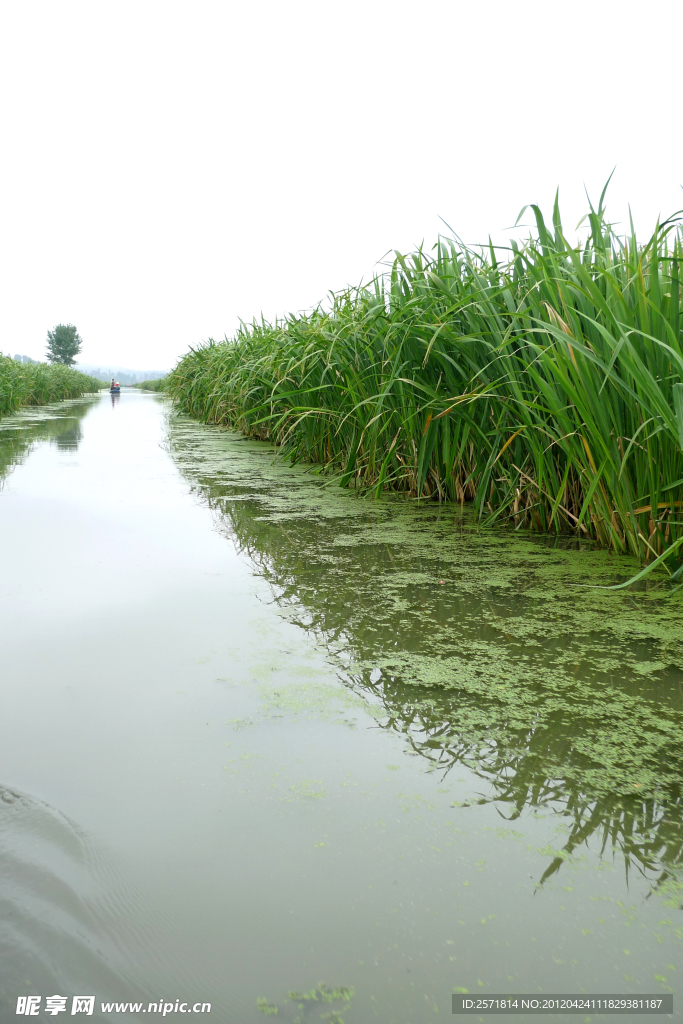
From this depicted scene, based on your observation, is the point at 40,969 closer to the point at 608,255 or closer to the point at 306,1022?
the point at 306,1022

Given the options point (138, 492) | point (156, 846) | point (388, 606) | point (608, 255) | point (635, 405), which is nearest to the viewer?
point (156, 846)

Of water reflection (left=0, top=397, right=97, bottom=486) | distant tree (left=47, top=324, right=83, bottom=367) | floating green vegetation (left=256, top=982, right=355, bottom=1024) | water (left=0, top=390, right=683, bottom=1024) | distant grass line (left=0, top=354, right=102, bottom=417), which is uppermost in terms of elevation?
distant tree (left=47, top=324, right=83, bottom=367)

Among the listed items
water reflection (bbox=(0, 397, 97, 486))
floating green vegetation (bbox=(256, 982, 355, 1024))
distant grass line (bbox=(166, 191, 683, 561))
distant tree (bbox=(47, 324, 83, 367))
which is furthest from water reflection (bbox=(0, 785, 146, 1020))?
distant tree (bbox=(47, 324, 83, 367))

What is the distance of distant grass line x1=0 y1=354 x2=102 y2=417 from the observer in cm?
843

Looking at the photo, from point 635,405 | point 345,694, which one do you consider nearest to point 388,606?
point 345,694

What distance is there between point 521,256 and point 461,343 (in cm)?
33

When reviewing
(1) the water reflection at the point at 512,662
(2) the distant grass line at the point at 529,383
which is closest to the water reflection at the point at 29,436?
(2) the distant grass line at the point at 529,383

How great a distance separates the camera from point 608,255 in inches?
72.8

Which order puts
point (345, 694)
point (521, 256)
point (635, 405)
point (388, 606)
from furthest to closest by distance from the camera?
1. point (521, 256)
2. point (635, 405)
3. point (388, 606)
4. point (345, 694)

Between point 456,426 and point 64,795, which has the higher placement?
point 456,426

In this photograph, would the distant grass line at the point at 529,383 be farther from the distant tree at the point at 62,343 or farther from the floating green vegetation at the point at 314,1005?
the distant tree at the point at 62,343

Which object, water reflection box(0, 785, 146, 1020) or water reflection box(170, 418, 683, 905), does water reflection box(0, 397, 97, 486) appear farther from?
water reflection box(0, 785, 146, 1020)

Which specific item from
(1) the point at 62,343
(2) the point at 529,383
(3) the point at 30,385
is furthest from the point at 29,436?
(1) the point at 62,343

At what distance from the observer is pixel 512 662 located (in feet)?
3.95
